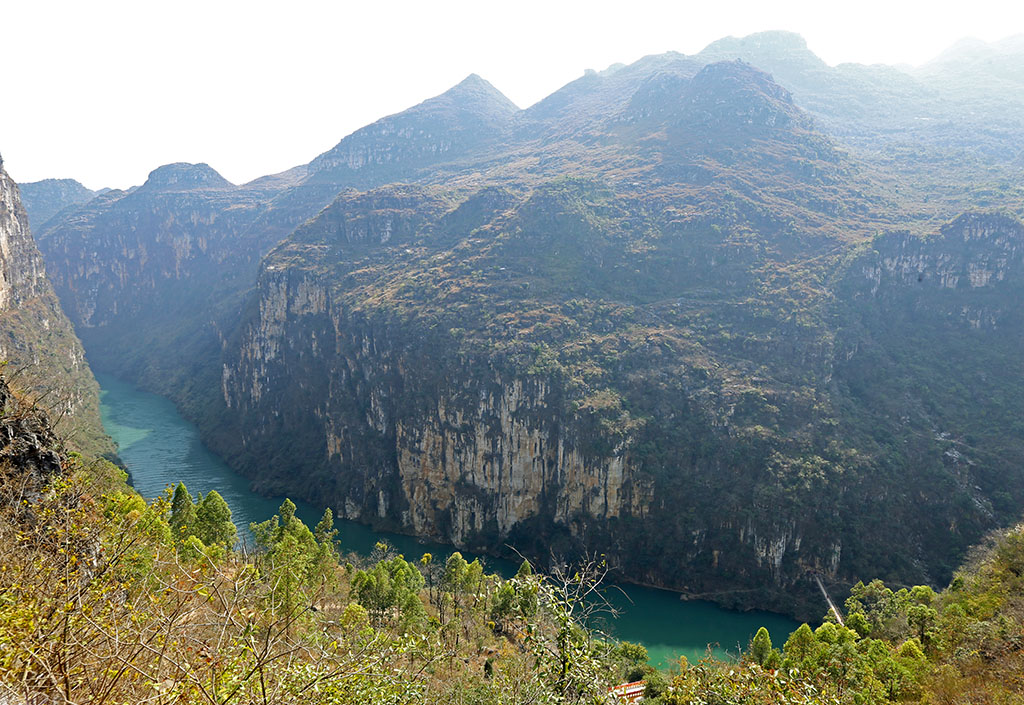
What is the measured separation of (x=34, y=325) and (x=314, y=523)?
61886 mm

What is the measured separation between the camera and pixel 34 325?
98.9m

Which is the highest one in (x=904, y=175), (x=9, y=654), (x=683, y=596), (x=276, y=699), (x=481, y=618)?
(x=904, y=175)

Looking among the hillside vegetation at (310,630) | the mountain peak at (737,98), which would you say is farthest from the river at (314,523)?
the mountain peak at (737,98)

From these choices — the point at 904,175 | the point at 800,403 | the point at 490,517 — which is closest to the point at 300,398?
the point at 490,517

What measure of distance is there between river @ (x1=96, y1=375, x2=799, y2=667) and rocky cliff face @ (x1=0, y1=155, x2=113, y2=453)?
10474 mm

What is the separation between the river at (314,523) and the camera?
5600 centimetres

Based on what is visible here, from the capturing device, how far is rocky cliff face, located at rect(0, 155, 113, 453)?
274 feet

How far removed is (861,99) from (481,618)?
21656 centimetres

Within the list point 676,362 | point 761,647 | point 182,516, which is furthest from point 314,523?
point 761,647

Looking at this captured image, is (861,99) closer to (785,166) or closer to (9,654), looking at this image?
(785,166)

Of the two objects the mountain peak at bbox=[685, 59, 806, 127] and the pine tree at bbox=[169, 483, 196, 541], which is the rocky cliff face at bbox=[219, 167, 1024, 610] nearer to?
the pine tree at bbox=[169, 483, 196, 541]

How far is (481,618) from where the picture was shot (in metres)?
46.8

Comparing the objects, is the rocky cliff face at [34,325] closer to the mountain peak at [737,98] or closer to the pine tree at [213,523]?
the pine tree at [213,523]

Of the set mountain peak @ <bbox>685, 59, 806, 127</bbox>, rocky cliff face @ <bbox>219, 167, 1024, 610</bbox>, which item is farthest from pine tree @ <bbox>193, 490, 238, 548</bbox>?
mountain peak @ <bbox>685, 59, 806, 127</bbox>
